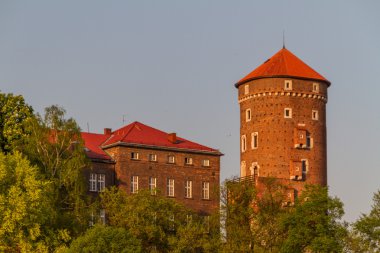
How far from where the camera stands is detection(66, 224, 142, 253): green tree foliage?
69.2 meters

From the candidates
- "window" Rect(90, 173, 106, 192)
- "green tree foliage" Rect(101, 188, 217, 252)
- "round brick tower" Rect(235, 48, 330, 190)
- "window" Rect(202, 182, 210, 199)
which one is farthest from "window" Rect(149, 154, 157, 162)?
"green tree foliage" Rect(101, 188, 217, 252)

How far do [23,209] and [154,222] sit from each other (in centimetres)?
1267

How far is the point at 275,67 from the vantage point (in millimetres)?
92875

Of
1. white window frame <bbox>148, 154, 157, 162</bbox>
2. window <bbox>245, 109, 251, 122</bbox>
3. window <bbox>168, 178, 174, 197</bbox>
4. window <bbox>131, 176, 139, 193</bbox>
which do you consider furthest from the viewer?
window <bbox>245, 109, 251, 122</bbox>

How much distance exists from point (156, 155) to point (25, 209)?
837 inches

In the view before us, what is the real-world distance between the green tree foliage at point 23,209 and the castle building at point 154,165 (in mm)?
14678

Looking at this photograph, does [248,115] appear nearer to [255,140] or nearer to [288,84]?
[255,140]

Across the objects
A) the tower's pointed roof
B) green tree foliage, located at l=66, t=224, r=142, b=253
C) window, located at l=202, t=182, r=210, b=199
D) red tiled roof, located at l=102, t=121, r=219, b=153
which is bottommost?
green tree foliage, located at l=66, t=224, r=142, b=253

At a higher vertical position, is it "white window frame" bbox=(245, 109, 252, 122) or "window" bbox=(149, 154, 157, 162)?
"white window frame" bbox=(245, 109, 252, 122)

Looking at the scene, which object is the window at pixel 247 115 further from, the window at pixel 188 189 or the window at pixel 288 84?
the window at pixel 188 189

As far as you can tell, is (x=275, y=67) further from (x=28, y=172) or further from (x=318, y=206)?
(x=28, y=172)

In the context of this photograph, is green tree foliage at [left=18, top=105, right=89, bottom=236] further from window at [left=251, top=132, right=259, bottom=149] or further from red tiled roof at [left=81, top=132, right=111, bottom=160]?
window at [left=251, top=132, right=259, bottom=149]

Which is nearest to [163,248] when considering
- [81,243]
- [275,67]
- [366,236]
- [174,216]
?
[174,216]

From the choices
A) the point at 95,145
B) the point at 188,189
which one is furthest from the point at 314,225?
the point at 95,145
